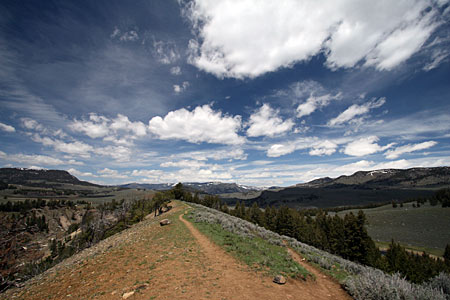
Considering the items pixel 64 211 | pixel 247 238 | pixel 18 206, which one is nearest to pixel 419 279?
pixel 247 238

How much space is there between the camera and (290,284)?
10.3 metres

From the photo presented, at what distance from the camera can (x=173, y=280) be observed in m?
10.7

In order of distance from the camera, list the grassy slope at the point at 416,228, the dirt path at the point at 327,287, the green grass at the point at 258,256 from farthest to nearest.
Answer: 1. the grassy slope at the point at 416,228
2. the green grass at the point at 258,256
3. the dirt path at the point at 327,287

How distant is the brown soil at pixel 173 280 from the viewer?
9375 millimetres

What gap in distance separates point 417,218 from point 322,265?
16191 centimetres

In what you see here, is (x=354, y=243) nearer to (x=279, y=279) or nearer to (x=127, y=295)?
(x=279, y=279)

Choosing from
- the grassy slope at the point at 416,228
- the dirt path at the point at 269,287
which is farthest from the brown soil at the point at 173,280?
the grassy slope at the point at 416,228

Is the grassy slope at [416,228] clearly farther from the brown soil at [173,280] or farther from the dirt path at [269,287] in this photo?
the brown soil at [173,280]

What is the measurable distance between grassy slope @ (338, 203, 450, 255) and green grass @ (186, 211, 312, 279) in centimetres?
10827

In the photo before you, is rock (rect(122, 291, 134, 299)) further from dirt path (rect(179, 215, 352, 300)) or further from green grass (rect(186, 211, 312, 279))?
green grass (rect(186, 211, 312, 279))

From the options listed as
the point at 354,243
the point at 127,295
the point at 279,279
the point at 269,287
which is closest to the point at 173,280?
the point at 127,295

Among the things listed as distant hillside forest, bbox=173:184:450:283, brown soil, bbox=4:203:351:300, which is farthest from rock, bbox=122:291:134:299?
distant hillside forest, bbox=173:184:450:283

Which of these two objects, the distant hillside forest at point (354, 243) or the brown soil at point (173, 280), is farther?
the distant hillside forest at point (354, 243)

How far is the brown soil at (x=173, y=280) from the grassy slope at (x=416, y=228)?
367 feet
